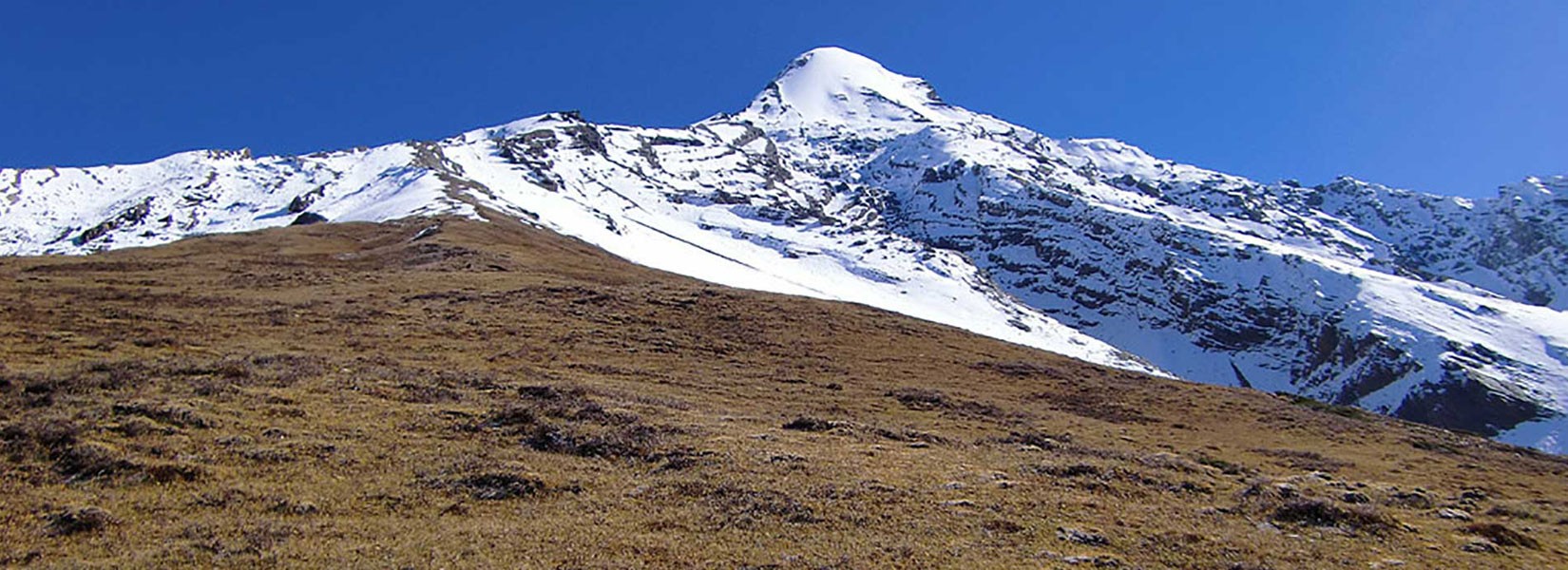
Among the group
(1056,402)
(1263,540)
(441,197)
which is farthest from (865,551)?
(441,197)

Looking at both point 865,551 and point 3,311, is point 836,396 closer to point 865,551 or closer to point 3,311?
point 865,551

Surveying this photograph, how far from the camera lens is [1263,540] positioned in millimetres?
18719

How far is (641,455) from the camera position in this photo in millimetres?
23109

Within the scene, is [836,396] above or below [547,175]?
below

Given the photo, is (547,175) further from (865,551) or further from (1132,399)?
(865,551)

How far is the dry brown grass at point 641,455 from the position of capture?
17.0 m

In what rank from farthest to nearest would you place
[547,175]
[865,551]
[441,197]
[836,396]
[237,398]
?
1. [547,175]
2. [441,197]
3. [836,396]
4. [237,398]
5. [865,551]

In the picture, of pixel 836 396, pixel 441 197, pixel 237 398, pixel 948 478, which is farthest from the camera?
pixel 441 197

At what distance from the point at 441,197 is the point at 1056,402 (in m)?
87.9

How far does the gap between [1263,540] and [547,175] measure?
168m

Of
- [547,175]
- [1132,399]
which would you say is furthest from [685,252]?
[1132,399]

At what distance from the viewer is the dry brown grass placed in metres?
17.0

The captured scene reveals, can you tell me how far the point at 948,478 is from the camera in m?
22.4

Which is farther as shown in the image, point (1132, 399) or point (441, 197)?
point (441, 197)
